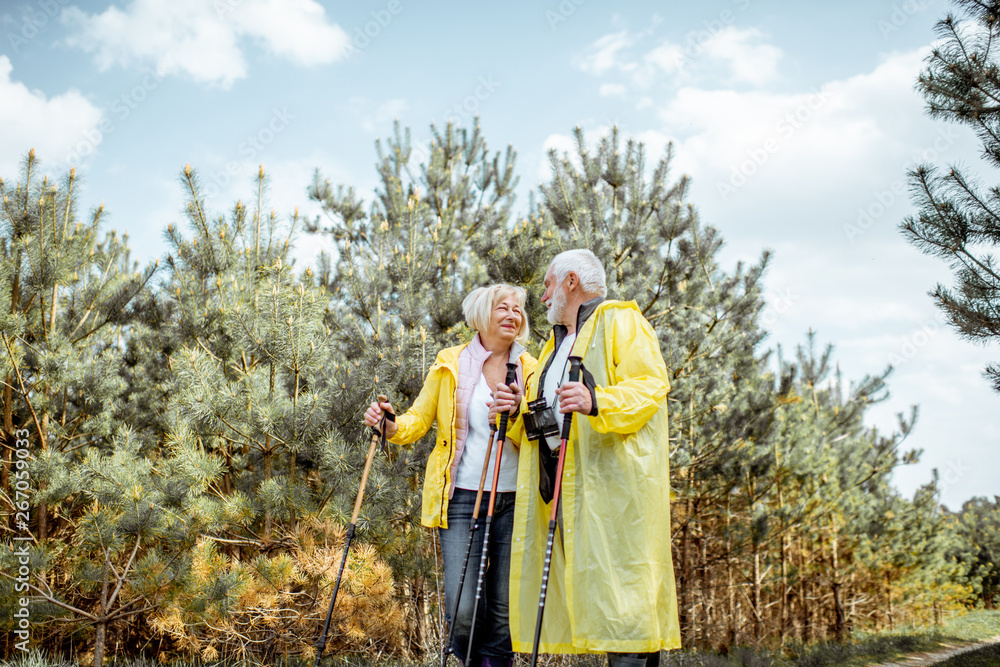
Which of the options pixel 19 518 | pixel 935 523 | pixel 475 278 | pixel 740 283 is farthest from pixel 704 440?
pixel 935 523

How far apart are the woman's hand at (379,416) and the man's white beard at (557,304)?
0.79 meters

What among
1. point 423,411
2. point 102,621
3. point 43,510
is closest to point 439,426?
point 423,411

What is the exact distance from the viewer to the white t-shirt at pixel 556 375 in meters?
2.47

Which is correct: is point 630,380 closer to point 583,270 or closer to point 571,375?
point 571,375

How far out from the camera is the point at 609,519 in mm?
2174

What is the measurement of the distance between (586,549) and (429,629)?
368cm

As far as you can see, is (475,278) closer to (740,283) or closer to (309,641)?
(740,283)

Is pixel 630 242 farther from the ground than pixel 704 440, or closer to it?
farther from the ground

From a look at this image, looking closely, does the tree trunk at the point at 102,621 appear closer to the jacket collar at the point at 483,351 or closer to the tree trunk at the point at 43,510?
the tree trunk at the point at 43,510

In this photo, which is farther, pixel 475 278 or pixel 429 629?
pixel 475 278

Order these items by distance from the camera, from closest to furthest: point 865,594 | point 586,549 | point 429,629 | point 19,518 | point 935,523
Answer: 1. point 586,549
2. point 19,518
3. point 429,629
4. point 865,594
5. point 935,523

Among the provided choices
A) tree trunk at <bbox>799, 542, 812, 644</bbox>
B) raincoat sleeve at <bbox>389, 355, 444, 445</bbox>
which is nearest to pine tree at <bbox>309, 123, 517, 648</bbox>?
raincoat sleeve at <bbox>389, 355, 444, 445</bbox>

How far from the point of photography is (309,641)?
428 centimetres

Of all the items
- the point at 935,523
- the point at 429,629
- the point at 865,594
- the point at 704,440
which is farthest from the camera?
the point at 935,523
